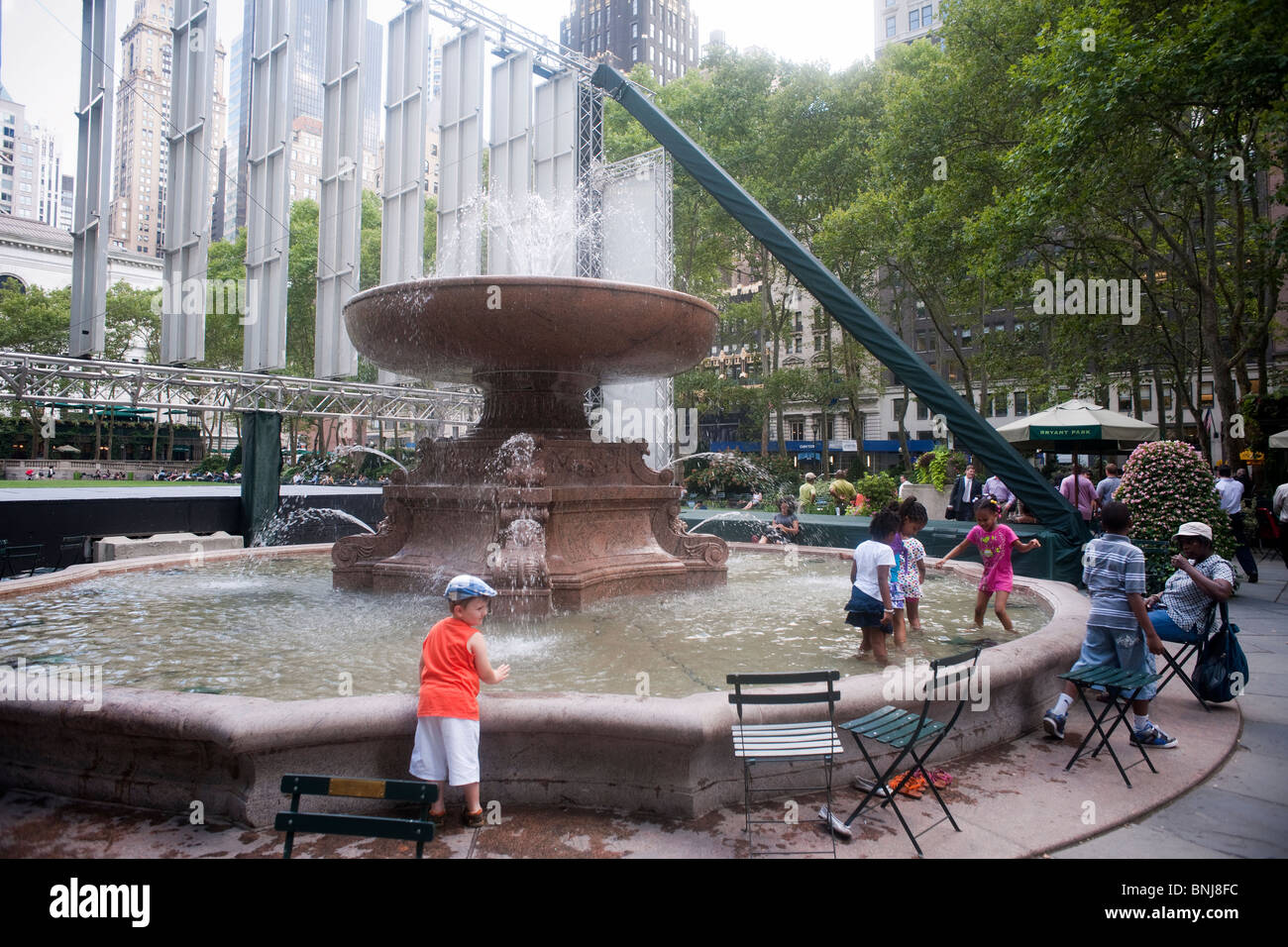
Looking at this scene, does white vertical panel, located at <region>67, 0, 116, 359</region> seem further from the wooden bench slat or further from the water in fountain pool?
the wooden bench slat

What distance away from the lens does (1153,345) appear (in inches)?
966

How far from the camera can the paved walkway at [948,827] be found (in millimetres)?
3156

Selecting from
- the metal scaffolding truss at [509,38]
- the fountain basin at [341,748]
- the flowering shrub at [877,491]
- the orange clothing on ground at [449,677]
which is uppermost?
the metal scaffolding truss at [509,38]

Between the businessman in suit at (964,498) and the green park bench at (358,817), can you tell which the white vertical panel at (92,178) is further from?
the green park bench at (358,817)

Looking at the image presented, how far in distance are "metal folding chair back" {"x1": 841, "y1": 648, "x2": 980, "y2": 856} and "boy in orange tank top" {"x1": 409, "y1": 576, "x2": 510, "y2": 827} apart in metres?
1.66

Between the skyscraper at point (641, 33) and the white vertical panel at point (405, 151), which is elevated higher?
the skyscraper at point (641, 33)

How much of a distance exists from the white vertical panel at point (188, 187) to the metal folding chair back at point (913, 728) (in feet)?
69.2

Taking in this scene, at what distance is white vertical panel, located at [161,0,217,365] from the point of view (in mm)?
20141

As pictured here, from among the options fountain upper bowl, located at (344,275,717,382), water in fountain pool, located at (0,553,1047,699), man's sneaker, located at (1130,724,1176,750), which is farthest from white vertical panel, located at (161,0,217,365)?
man's sneaker, located at (1130,724,1176,750)

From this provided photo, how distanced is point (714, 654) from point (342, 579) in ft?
14.0

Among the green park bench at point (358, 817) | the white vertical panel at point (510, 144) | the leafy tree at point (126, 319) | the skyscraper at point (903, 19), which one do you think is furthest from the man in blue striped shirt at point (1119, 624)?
the skyscraper at point (903, 19)

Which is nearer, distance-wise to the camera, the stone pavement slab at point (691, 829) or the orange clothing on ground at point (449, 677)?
the stone pavement slab at point (691, 829)

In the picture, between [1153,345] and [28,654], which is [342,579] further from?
[1153,345]
